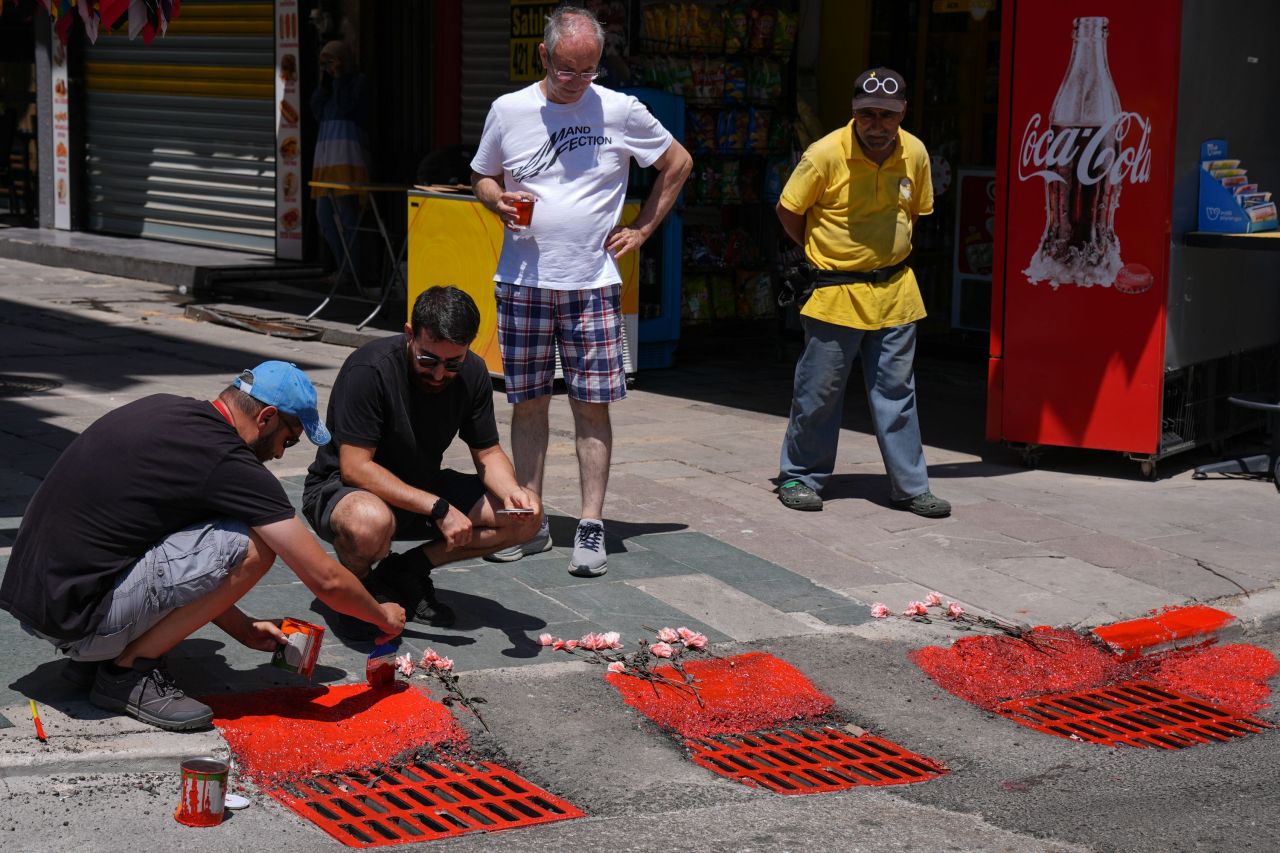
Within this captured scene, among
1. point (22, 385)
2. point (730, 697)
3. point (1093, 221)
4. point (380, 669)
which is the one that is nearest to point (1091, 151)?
point (1093, 221)

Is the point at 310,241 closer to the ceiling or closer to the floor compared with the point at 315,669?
closer to the ceiling

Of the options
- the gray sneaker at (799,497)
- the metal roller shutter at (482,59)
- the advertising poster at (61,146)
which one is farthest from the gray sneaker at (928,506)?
the advertising poster at (61,146)

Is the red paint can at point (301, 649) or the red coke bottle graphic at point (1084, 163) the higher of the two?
the red coke bottle graphic at point (1084, 163)

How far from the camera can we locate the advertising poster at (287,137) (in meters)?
14.4

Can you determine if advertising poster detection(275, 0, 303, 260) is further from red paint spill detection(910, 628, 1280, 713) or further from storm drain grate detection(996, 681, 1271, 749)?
storm drain grate detection(996, 681, 1271, 749)

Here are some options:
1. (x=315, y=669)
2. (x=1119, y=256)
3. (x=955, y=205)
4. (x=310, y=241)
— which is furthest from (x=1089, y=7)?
(x=310, y=241)

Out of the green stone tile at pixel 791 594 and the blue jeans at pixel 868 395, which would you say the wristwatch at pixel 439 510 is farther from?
the blue jeans at pixel 868 395

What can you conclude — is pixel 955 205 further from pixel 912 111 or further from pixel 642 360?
pixel 642 360

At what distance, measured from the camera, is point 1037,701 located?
17.6ft

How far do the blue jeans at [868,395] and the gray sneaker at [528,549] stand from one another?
1446mm

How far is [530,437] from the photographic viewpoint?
6406 millimetres

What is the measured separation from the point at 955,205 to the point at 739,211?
1.57 meters

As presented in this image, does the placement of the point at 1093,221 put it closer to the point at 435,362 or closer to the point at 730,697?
the point at 730,697

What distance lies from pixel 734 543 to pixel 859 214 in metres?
1.56
